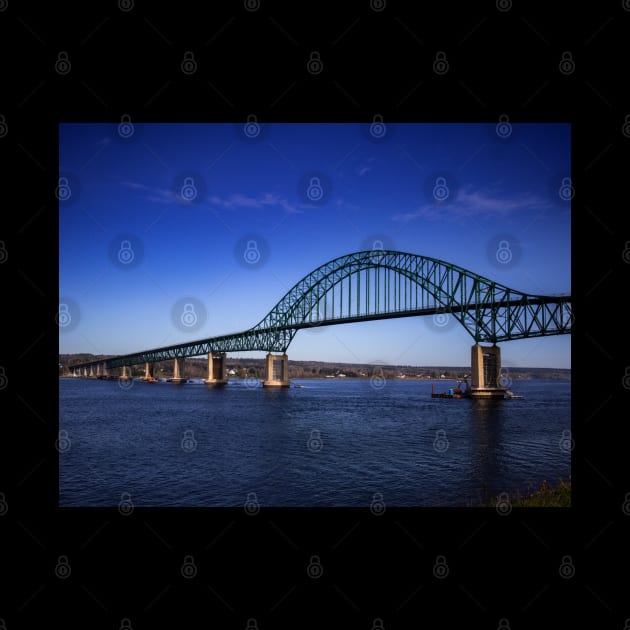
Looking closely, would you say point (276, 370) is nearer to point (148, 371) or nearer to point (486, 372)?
point (486, 372)

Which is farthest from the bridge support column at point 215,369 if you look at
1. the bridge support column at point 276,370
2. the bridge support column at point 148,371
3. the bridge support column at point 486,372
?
the bridge support column at point 486,372

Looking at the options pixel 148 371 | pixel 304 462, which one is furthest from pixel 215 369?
pixel 304 462

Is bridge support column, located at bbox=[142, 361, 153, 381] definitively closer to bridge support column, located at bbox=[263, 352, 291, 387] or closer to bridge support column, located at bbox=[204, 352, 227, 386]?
bridge support column, located at bbox=[204, 352, 227, 386]

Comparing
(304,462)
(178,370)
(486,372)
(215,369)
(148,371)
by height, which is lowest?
(148,371)

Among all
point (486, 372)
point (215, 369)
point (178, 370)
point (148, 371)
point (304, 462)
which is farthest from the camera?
point (148, 371)

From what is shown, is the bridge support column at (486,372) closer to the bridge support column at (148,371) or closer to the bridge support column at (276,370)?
the bridge support column at (276,370)

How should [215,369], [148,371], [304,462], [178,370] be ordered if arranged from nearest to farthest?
[304,462] < [215,369] < [178,370] < [148,371]
